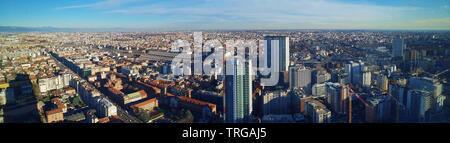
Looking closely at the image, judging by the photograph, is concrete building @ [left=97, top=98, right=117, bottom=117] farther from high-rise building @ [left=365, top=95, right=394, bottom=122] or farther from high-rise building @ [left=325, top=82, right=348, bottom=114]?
high-rise building @ [left=365, top=95, right=394, bottom=122]

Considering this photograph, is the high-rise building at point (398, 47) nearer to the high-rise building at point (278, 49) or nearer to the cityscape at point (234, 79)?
the cityscape at point (234, 79)

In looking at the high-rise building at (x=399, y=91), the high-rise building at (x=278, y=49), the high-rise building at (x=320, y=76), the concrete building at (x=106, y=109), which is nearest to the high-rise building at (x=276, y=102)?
the high-rise building at (x=320, y=76)

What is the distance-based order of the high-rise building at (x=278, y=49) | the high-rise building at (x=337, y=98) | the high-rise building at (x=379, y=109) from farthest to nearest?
the high-rise building at (x=278, y=49), the high-rise building at (x=337, y=98), the high-rise building at (x=379, y=109)

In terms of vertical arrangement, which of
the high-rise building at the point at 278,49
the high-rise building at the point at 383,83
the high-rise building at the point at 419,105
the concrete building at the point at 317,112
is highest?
the high-rise building at the point at 278,49

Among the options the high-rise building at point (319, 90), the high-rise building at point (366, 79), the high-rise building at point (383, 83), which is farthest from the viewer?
the high-rise building at point (366, 79)

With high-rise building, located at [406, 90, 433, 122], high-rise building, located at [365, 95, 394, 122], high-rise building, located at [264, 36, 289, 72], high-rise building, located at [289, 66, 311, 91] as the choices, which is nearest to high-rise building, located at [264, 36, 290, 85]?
high-rise building, located at [264, 36, 289, 72]
